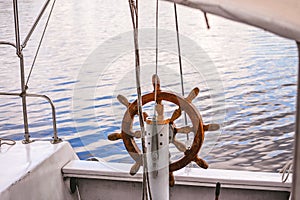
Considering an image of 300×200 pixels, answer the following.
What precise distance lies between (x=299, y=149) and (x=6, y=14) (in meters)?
11.4

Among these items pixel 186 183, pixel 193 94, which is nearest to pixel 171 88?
pixel 193 94

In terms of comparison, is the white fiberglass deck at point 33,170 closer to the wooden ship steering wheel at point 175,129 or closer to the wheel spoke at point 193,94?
the wooden ship steering wheel at point 175,129

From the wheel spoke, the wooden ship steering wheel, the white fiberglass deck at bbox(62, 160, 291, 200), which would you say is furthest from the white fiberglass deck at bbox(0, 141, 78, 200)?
the wheel spoke

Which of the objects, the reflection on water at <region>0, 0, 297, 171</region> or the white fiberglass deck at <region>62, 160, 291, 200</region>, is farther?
the white fiberglass deck at <region>62, 160, 291, 200</region>

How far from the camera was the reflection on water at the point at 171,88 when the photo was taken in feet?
4.89

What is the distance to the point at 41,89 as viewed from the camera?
5.35 meters

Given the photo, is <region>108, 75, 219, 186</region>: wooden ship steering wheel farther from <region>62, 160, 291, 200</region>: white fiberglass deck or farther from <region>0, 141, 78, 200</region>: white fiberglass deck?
<region>0, 141, 78, 200</region>: white fiberglass deck

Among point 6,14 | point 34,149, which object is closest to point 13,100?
point 34,149

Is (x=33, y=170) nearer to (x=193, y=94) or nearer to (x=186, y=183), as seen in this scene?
(x=186, y=183)

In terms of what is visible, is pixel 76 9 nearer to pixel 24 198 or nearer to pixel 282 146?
pixel 282 146

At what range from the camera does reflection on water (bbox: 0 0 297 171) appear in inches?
58.6

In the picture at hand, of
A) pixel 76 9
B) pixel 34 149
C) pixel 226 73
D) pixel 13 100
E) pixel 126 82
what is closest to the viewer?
pixel 126 82

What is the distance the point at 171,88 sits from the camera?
59.5 inches

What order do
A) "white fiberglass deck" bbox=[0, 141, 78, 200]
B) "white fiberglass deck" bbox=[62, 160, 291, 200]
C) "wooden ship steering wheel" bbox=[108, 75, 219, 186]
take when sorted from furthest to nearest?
1. "white fiberglass deck" bbox=[62, 160, 291, 200]
2. "white fiberglass deck" bbox=[0, 141, 78, 200]
3. "wooden ship steering wheel" bbox=[108, 75, 219, 186]
